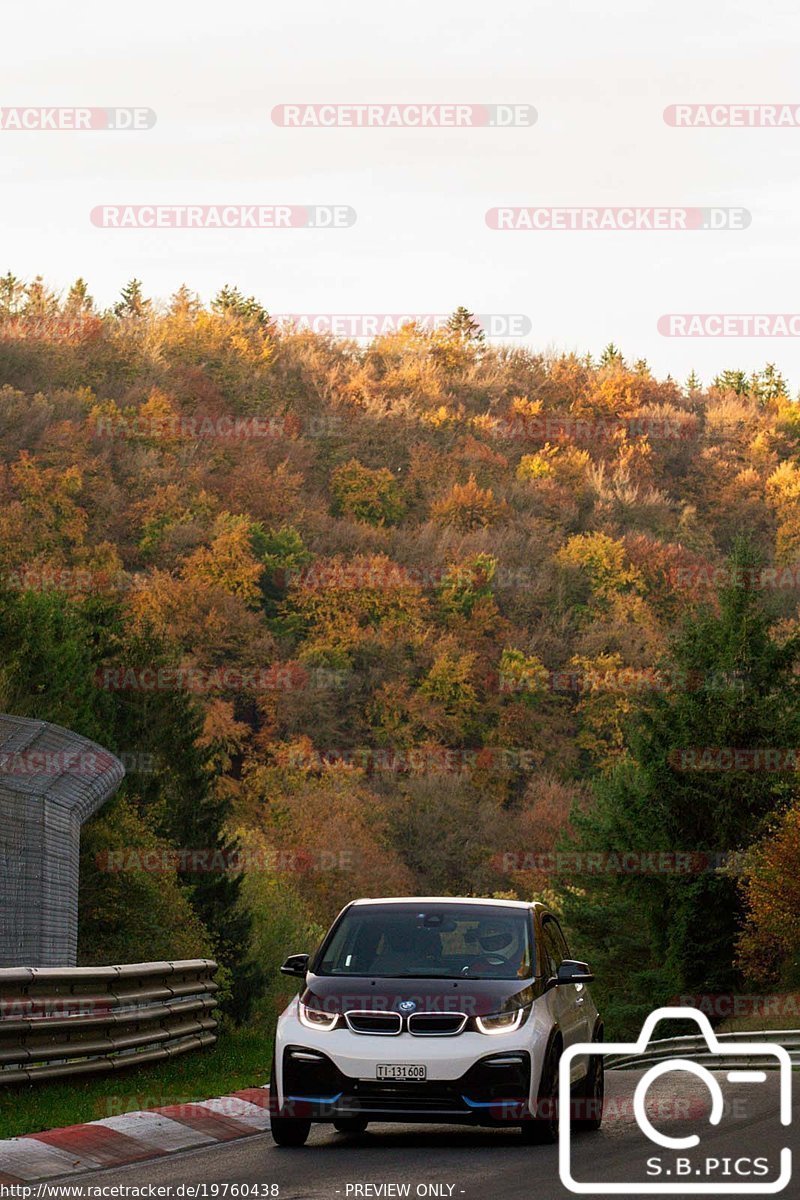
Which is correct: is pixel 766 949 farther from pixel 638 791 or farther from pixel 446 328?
pixel 446 328

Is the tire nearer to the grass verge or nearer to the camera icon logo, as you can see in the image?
the grass verge

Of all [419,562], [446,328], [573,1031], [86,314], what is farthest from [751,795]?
[446,328]

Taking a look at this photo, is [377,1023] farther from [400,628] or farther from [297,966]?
[400,628]

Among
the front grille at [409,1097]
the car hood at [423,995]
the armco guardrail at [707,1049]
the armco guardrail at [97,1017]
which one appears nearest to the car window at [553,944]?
the car hood at [423,995]

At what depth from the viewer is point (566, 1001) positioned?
13039 mm

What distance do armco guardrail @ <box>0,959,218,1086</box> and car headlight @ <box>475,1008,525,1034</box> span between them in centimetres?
335

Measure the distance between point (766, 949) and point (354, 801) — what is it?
49.7 meters

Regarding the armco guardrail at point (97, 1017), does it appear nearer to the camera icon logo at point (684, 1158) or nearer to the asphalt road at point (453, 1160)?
the asphalt road at point (453, 1160)

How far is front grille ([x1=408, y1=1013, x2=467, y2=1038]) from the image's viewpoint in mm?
11820

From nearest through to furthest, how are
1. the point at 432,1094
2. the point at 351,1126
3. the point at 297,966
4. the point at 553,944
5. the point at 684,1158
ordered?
the point at 684,1158
the point at 432,1094
the point at 297,966
the point at 351,1126
the point at 553,944

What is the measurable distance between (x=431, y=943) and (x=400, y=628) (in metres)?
102

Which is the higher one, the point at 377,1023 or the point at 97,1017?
the point at 377,1023

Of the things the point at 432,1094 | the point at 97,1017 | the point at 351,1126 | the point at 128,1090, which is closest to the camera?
the point at 432,1094

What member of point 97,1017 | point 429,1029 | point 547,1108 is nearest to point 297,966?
point 429,1029
